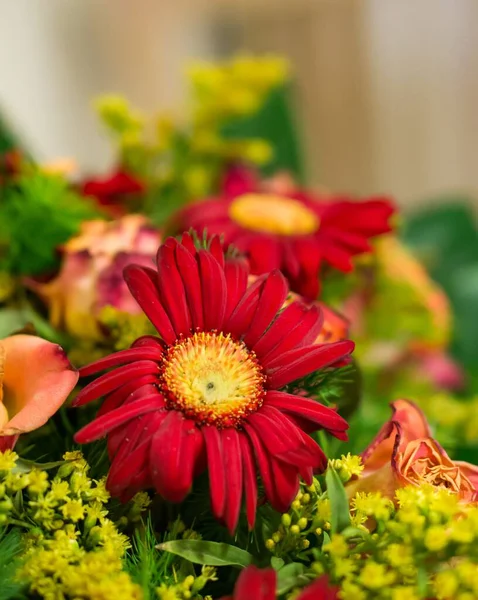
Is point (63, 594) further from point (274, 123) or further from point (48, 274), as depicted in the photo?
point (274, 123)

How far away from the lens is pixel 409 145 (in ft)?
5.16

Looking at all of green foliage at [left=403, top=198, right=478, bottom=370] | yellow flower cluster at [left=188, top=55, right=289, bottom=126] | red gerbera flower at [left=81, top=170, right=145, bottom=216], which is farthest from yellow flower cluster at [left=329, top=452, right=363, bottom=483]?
green foliage at [left=403, top=198, right=478, bottom=370]

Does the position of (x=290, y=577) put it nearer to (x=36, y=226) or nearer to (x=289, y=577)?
(x=289, y=577)

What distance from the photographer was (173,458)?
0.28 m

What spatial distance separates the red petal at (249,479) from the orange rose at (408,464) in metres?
0.08

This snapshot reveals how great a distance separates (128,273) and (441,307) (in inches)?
18.4

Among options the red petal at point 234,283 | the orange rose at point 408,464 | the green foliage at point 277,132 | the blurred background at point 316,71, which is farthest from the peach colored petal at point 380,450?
the blurred background at point 316,71

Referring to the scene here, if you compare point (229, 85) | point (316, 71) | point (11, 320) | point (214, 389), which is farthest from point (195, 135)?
point (316, 71)

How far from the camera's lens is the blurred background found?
1436mm

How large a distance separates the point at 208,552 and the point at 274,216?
0.91 feet

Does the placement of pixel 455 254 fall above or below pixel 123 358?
below

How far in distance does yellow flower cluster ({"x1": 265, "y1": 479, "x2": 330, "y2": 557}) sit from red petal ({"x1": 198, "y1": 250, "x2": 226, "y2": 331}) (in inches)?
3.6

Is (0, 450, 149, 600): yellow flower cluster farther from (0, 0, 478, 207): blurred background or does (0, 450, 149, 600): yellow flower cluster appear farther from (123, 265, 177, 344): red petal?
(0, 0, 478, 207): blurred background

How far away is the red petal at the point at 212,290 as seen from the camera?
336 mm
